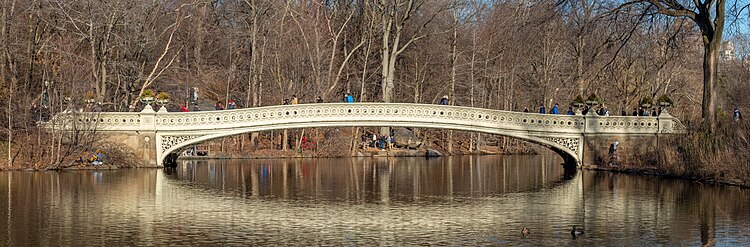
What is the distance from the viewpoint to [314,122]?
3791 cm

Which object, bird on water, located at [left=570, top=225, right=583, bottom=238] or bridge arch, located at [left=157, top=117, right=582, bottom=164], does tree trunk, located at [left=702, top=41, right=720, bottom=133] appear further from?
bird on water, located at [left=570, top=225, right=583, bottom=238]

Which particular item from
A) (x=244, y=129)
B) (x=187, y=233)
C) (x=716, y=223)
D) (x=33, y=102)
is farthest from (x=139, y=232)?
(x=33, y=102)

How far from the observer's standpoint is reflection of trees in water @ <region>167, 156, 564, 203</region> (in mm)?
29688

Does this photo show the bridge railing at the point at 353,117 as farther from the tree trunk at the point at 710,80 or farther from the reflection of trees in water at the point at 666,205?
the tree trunk at the point at 710,80

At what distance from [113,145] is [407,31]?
24.4m

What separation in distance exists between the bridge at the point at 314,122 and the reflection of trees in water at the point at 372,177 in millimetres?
1405

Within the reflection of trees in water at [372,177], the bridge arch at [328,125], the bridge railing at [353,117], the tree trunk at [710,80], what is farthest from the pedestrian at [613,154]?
the tree trunk at [710,80]

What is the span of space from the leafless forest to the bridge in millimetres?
5455

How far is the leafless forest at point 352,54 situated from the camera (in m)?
45.5

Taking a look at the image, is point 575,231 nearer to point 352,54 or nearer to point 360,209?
point 360,209

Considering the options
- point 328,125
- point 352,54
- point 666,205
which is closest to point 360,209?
point 666,205

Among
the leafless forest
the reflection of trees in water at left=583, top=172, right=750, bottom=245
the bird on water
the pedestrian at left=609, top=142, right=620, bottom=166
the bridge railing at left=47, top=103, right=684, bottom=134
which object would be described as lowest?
the bird on water

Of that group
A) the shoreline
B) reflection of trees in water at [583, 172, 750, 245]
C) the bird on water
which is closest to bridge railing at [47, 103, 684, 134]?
the shoreline

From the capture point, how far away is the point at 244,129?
124 ft
